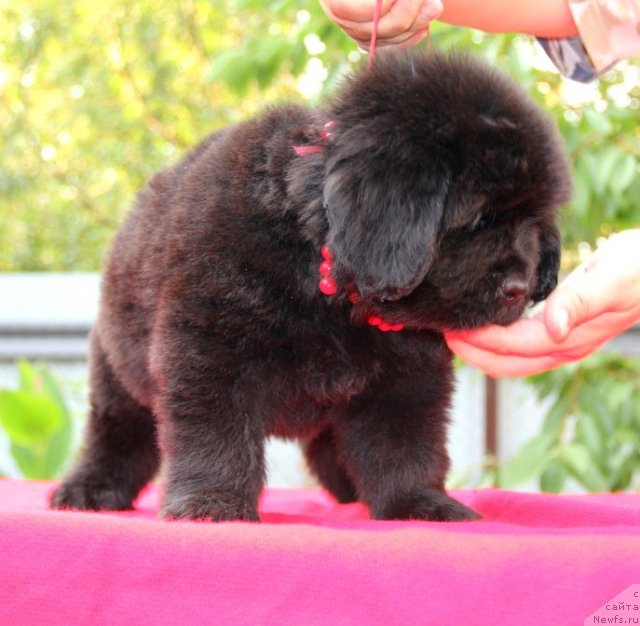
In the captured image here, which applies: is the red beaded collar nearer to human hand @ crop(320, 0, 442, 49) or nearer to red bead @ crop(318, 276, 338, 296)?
red bead @ crop(318, 276, 338, 296)

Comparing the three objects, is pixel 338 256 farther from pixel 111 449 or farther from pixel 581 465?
pixel 581 465

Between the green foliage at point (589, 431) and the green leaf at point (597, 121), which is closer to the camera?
the green leaf at point (597, 121)

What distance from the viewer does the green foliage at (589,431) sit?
366 cm

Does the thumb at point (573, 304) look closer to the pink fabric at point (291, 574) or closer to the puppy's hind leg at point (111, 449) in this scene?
the pink fabric at point (291, 574)

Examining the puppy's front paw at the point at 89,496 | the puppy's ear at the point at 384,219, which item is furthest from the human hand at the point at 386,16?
the puppy's front paw at the point at 89,496

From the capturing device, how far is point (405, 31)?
8.41ft

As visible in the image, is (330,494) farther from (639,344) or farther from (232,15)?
(232,15)

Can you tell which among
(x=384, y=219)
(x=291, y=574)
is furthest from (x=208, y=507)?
(x=384, y=219)

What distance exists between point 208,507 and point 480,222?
909 millimetres

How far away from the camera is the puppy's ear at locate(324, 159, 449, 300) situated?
6.72ft

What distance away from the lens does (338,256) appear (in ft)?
6.84

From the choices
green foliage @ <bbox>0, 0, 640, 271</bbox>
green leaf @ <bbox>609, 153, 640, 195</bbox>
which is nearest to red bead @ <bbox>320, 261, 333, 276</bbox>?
green leaf @ <bbox>609, 153, 640, 195</bbox>

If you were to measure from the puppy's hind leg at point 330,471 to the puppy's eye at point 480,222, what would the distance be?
1089mm

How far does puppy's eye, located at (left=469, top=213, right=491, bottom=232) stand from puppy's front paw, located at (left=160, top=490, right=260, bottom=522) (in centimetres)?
83
